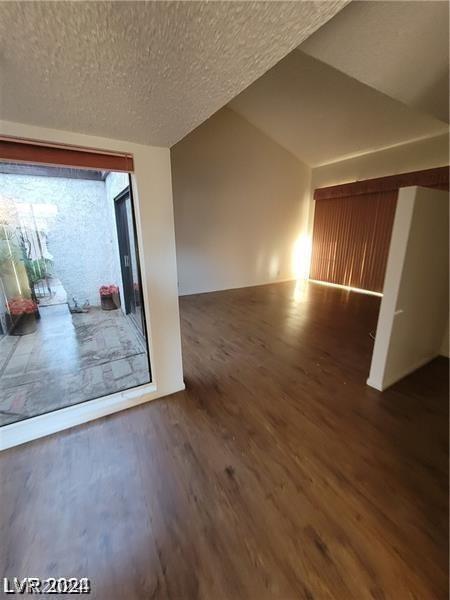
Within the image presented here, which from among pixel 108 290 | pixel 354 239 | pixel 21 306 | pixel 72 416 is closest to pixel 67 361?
pixel 72 416

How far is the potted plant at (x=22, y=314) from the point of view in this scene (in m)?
1.74

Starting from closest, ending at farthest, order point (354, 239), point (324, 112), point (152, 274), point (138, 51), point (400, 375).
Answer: point (138, 51) → point (152, 274) → point (400, 375) → point (324, 112) → point (354, 239)

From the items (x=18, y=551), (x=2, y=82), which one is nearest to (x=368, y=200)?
(x=2, y=82)

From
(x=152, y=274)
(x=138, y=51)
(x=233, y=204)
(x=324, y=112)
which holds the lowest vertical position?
(x=152, y=274)

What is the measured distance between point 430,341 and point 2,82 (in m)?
3.82

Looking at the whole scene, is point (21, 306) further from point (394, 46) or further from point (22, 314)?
point (394, 46)

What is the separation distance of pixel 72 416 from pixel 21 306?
873 millimetres

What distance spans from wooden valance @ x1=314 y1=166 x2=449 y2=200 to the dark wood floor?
164 inches

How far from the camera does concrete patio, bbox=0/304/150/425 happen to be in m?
1.84

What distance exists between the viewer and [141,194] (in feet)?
5.72

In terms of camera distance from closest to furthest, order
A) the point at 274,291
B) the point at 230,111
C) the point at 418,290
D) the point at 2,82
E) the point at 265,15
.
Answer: the point at 265,15 < the point at 2,82 < the point at 418,290 < the point at 230,111 < the point at 274,291

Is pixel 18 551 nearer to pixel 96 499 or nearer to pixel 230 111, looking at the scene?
pixel 96 499

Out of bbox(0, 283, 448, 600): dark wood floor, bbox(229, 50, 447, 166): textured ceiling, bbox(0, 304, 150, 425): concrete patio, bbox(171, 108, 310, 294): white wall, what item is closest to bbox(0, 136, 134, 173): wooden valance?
bbox(0, 304, 150, 425): concrete patio

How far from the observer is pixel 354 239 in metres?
6.13
